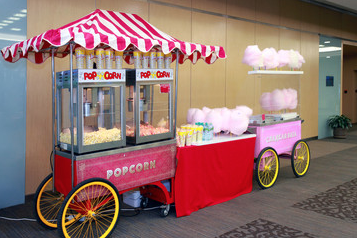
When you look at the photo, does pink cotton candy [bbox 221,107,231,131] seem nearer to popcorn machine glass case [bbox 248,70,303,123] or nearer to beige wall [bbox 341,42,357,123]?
popcorn machine glass case [bbox 248,70,303,123]

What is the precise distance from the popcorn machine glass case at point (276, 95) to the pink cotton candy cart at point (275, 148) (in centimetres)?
16

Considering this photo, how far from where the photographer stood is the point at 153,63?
399cm

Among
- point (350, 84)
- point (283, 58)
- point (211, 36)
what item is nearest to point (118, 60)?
point (283, 58)

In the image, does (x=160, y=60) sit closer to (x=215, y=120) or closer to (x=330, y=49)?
(x=215, y=120)

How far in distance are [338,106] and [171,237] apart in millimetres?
9868

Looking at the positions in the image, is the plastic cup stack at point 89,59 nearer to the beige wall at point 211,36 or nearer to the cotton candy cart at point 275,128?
the beige wall at point 211,36

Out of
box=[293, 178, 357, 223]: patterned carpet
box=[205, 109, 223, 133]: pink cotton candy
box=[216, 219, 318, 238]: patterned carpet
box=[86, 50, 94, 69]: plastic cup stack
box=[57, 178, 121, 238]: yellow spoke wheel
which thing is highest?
box=[86, 50, 94, 69]: plastic cup stack

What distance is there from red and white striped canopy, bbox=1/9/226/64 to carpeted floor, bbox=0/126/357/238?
182 centimetres

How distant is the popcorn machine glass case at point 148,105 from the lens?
3721 millimetres

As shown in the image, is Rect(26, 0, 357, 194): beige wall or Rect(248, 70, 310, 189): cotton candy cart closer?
Rect(26, 0, 357, 194): beige wall

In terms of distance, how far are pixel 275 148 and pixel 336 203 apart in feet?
3.92

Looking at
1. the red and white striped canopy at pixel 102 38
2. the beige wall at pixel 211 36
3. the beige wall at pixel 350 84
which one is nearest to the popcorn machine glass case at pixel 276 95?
the red and white striped canopy at pixel 102 38

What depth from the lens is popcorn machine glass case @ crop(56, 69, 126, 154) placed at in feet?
10.8

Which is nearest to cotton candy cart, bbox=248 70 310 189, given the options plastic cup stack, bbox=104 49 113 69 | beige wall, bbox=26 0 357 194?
beige wall, bbox=26 0 357 194
